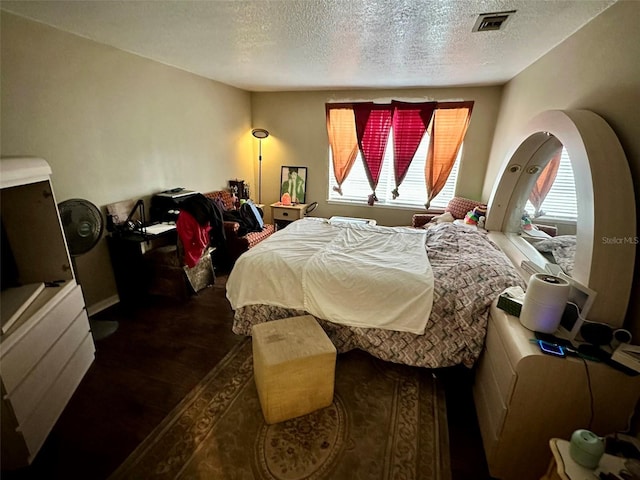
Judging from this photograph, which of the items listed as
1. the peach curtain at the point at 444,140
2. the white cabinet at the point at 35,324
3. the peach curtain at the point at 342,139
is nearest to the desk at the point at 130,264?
the white cabinet at the point at 35,324

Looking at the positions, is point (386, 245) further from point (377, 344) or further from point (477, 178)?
point (477, 178)

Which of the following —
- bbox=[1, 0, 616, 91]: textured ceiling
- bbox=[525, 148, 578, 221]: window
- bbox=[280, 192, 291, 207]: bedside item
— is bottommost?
bbox=[280, 192, 291, 207]: bedside item

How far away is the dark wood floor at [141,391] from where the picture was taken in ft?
4.71

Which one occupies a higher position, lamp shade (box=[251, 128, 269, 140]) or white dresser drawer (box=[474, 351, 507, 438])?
lamp shade (box=[251, 128, 269, 140])

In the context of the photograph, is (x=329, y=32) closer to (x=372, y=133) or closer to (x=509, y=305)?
(x=509, y=305)

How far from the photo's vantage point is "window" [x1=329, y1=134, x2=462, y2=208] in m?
4.34

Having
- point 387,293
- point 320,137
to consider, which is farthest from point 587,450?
point 320,137

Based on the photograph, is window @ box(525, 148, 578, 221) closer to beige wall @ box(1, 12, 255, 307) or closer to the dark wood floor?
the dark wood floor

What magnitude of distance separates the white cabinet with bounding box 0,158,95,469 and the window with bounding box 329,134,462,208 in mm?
3754

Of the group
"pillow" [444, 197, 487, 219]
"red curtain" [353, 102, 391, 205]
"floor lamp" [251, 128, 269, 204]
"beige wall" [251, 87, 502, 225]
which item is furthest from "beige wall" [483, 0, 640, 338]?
"floor lamp" [251, 128, 269, 204]

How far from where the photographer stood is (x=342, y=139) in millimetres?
4555

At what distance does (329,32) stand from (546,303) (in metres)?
2.28

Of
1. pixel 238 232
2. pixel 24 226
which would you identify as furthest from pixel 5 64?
pixel 238 232

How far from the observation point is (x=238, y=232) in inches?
138
